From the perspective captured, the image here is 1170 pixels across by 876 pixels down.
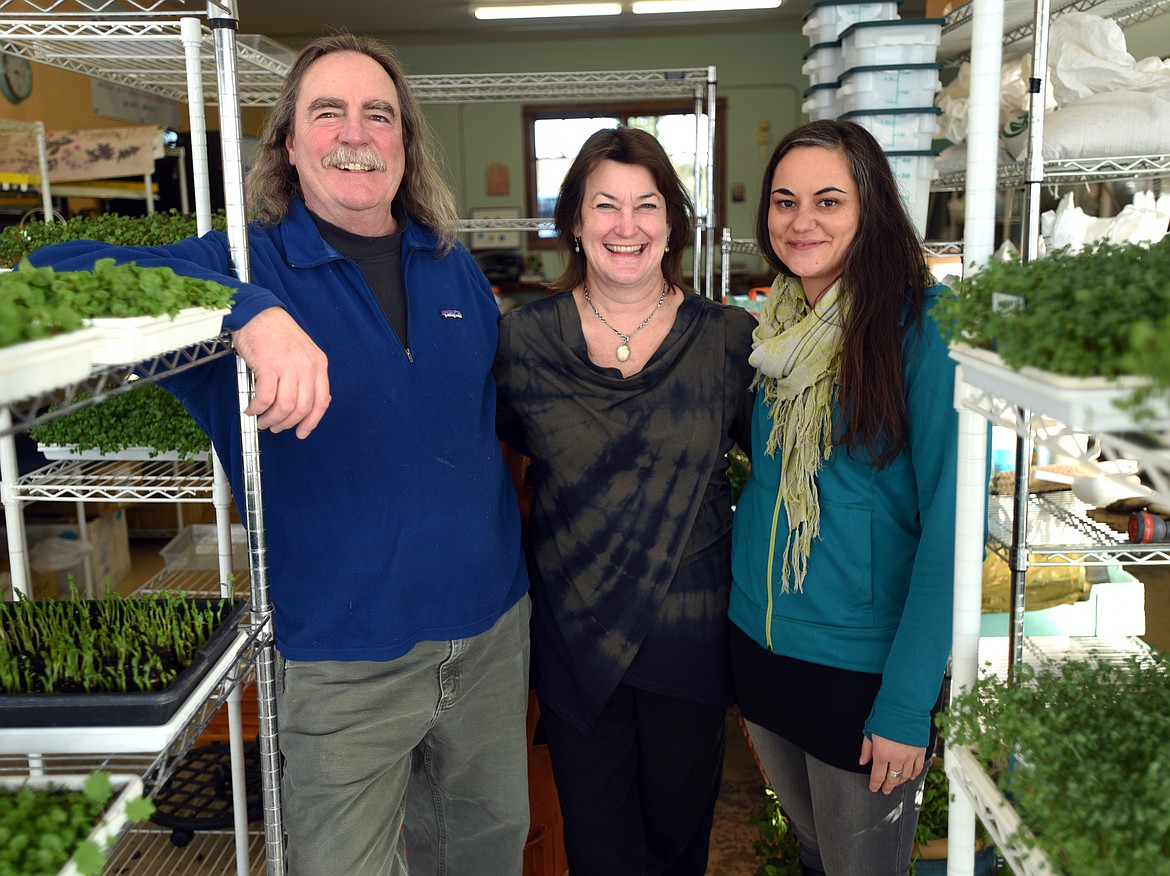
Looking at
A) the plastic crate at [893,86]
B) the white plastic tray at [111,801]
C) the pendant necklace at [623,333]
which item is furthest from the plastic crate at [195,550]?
the plastic crate at [893,86]

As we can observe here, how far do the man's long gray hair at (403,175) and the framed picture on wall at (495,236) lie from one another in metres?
7.13

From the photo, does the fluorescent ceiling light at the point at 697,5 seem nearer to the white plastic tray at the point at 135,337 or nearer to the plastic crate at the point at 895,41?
the plastic crate at the point at 895,41

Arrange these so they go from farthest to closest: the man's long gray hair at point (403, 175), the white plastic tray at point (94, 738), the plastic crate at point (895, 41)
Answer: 1. the plastic crate at point (895, 41)
2. the man's long gray hair at point (403, 175)
3. the white plastic tray at point (94, 738)

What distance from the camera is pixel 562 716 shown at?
1.85m

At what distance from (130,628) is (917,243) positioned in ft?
4.44

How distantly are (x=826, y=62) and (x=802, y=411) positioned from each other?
69.4 inches

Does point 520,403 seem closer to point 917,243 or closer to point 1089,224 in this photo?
point 917,243

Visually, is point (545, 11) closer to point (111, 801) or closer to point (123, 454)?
point (123, 454)

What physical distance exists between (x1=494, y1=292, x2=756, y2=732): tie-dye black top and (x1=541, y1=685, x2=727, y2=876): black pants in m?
0.05

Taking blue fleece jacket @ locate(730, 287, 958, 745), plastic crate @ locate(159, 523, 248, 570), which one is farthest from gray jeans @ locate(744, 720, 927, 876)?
plastic crate @ locate(159, 523, 248, 570)

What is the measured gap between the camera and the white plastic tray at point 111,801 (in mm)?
879

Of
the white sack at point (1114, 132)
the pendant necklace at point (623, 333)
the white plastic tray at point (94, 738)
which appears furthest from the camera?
the white sack at point (1114, 132)

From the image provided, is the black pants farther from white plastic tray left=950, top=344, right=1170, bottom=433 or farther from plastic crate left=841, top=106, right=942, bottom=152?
plastic crate left=841, top=106, right=942, bottom=152

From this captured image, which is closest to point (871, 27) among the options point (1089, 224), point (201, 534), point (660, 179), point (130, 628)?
point (1089, 224)
